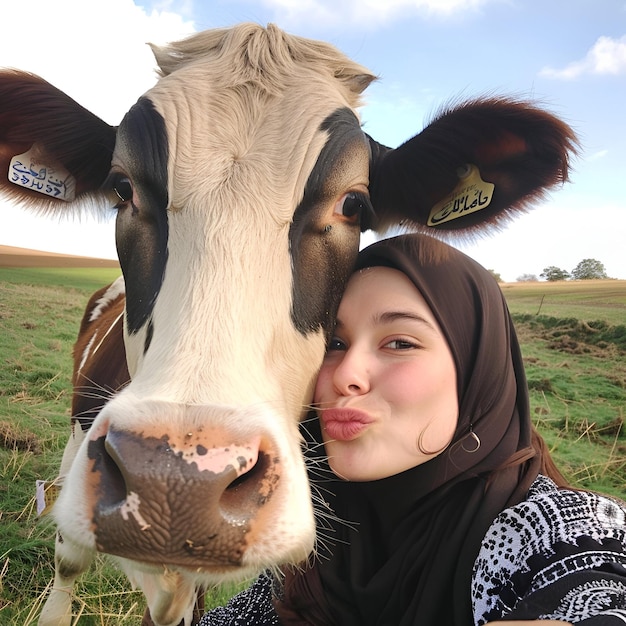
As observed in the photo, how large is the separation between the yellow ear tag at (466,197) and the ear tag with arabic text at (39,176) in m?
1.91

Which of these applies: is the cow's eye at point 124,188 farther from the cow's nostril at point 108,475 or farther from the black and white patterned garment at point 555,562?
the black and white patterned garment at point 555,562

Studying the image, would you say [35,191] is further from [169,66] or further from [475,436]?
[475,436]

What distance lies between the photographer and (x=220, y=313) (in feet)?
5.58

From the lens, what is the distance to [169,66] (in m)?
2.84

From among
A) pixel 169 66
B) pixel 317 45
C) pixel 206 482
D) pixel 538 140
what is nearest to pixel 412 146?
pixel 538 140

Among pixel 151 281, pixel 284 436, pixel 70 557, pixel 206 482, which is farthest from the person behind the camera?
pixel 70 557

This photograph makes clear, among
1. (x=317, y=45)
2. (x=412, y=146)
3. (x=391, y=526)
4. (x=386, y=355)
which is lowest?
(x=391, y=526)

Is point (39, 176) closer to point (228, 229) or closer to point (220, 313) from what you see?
point (228, 229)

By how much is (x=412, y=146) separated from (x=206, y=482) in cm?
180

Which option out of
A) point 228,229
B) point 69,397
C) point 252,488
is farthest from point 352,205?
point 69,397

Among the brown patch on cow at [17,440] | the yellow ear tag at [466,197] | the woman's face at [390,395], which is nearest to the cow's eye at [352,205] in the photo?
the woman's face at [390,395]

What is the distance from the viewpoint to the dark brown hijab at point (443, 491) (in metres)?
1.95

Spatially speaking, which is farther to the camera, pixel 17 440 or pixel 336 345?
pixel 17 440

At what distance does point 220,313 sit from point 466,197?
1.45 metres
